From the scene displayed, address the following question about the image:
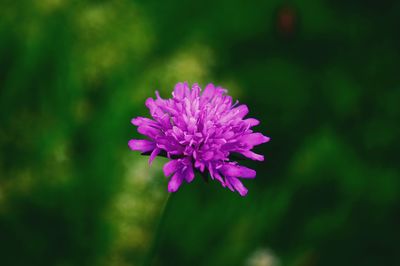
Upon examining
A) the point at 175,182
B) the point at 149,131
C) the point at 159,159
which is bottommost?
the point at 175,182

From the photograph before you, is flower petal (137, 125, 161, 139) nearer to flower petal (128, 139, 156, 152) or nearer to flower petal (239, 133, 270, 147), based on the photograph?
flower petal (128, 139, 156, 152)

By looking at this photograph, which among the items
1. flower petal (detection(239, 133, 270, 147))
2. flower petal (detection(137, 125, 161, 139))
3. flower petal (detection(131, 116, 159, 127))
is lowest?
flower petal (detection(239, 133, 270, 147))

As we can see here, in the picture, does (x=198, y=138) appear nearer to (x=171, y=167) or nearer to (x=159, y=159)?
(x=171, y=167)

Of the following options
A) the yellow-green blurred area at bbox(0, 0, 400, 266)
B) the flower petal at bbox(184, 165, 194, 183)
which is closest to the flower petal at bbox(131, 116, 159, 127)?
the flower petal at bbox(184, 165, 194, 183)

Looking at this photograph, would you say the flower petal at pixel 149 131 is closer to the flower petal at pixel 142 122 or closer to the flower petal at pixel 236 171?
the flower petal at pixel 142 122

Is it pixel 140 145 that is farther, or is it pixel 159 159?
pixel 159 159

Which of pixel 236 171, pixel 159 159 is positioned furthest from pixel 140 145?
pixel 159 159

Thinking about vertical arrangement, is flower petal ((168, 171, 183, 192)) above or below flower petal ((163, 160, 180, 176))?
below
